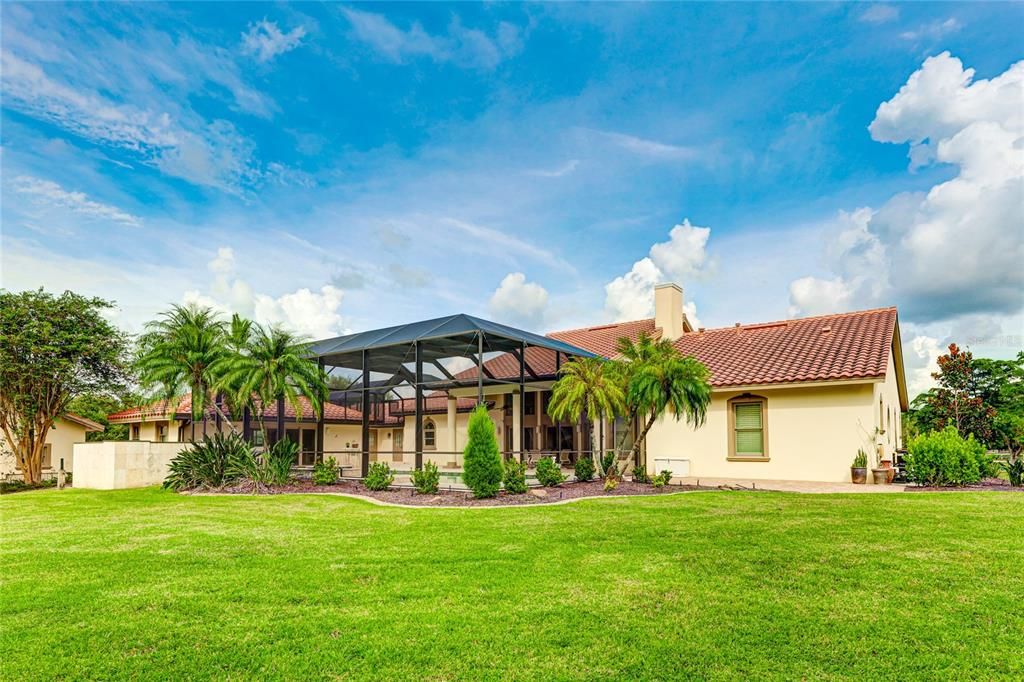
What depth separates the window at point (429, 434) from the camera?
2796 cm

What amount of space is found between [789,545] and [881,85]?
12306 millimetres

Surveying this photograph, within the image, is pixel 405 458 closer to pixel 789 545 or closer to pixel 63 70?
pixel 63 70

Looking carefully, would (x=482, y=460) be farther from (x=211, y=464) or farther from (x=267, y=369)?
(x=211, y=464)

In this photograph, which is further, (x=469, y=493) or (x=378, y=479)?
(x=378, y=479)

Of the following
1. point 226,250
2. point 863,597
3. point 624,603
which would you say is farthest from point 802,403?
point 226,250

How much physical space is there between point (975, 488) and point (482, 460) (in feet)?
35.4

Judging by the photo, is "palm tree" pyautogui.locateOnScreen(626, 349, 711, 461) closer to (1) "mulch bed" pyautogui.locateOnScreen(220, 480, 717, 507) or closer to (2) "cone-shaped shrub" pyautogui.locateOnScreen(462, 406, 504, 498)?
(1) "mulch bed" pyautogui.locateOnScreen(220, 480, 717, 507)

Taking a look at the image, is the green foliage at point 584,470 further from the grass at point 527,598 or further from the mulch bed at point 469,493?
the grass at point 527,598

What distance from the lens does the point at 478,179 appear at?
17734mm

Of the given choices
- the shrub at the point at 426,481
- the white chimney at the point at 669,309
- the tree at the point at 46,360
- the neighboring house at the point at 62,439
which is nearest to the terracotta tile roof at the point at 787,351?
the white chimney at the point at 669,309

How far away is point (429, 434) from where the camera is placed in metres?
28.2

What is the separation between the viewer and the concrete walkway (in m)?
14.4

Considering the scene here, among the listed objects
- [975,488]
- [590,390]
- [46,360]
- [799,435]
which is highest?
[46,360]

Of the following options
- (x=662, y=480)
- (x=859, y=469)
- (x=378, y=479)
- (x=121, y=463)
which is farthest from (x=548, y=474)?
(x=121, y=463)
